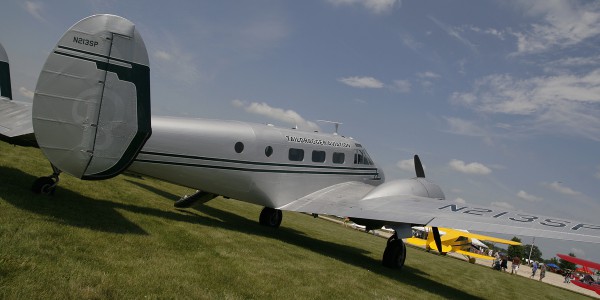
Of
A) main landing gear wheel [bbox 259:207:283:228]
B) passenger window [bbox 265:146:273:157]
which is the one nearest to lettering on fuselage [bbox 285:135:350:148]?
passenger window [bbox 265:146:273:157]

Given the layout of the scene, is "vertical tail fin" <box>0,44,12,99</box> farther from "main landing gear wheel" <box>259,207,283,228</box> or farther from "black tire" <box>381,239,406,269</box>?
"black tire" <box>381,239,406,269</box>

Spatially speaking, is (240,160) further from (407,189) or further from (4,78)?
(4,78)

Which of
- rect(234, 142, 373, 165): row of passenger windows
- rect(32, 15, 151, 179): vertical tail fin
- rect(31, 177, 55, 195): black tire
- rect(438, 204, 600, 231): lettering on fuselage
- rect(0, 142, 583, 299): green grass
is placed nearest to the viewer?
rect(0, 142, 583, 299): green grass

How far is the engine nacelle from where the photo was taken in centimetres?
1234

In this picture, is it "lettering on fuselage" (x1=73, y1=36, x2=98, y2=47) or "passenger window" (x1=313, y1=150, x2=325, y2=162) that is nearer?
"lettering on fuselage" (x1=73, y1=36, x2=98, y2=47)

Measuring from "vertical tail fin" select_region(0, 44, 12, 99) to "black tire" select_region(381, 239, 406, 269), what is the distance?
1592 cm

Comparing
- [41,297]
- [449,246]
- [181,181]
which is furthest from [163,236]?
[449,246]

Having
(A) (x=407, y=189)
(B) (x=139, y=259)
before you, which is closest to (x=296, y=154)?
(A) (x=407, y=189)

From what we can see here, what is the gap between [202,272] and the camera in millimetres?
6488

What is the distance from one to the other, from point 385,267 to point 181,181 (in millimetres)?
7018

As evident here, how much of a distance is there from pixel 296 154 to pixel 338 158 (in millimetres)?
2257

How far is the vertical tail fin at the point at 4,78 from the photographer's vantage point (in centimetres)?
1550

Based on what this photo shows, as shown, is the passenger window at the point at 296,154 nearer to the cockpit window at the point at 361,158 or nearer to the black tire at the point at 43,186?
the cockpit window at the point at 361,158

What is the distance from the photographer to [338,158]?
15.1 metres
